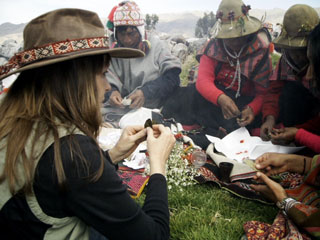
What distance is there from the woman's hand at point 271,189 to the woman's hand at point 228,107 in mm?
1490

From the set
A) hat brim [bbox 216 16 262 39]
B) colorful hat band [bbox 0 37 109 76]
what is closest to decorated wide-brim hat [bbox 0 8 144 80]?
colorful hat band [bbox 0 37 109 76]

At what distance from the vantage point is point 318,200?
6.45ft

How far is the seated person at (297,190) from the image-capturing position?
1.74 meters

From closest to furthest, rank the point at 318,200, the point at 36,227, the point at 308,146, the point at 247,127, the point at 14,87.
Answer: the point at 36,227, the point at 14,87, the point at 318,200, the point at 308,146, the point at 247,127

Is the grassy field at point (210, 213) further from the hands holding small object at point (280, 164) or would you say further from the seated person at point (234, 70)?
the seated person at point (234, 70)

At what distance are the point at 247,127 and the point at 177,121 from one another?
1.09 metres

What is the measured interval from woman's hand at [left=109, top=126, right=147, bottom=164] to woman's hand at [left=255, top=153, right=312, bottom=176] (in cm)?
124

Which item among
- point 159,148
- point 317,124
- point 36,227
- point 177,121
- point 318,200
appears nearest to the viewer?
point 36,227

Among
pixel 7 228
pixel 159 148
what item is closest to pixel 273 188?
pixel 159 148

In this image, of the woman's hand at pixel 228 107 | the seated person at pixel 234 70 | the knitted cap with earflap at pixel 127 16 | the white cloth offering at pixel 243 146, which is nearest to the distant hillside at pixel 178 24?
the knitted cap with earflap at pixel 127 16

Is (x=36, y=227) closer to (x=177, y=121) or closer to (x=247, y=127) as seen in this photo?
(x=247, y=127)

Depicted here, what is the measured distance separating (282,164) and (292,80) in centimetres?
113

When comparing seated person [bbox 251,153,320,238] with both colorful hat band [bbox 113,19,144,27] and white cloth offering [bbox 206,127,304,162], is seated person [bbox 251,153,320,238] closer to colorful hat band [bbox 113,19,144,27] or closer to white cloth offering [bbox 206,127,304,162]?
white cloth offering [bbox 206,127,304,162]

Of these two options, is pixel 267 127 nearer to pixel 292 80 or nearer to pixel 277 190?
pixel 292 80
